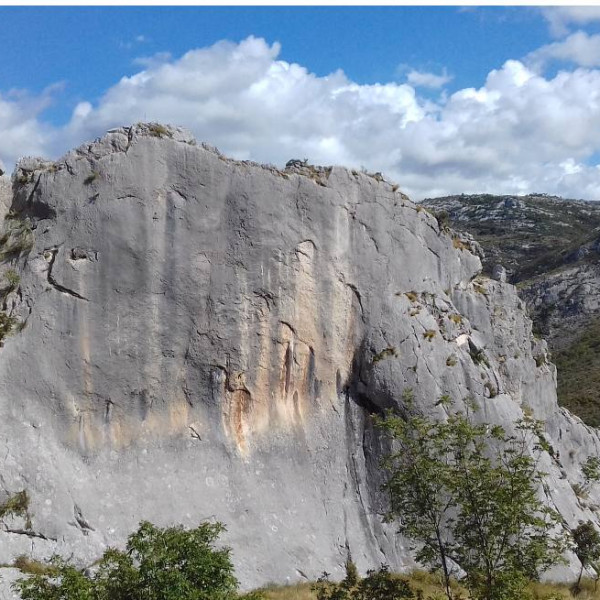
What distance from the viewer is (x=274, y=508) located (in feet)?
58.0

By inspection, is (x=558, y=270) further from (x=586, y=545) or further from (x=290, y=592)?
(x=290, y=592)

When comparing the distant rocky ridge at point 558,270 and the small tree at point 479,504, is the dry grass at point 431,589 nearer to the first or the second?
the small tree at point 479,504

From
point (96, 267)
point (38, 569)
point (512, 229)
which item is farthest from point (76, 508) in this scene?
point (512, 229)

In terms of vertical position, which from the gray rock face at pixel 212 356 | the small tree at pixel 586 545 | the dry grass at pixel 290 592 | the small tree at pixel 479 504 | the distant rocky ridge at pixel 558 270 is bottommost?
the small tree at pixel 586 545

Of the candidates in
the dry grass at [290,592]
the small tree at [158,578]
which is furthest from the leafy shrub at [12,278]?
the dry grass at [290,592]

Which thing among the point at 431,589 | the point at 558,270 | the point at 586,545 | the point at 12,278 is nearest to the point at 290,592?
the point at 431,589

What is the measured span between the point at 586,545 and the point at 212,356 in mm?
13380

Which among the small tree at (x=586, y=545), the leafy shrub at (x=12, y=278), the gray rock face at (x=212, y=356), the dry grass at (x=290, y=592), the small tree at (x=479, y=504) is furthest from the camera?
the small tree at (x=586, y=545)

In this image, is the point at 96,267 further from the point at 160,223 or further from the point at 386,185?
the point at 386,185

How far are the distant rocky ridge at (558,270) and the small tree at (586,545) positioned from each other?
12708 mm

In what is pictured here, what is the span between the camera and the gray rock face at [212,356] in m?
16.4

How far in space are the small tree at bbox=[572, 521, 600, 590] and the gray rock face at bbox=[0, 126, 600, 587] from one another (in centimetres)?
183

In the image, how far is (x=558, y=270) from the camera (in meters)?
93.2

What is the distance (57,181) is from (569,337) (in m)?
73.7
